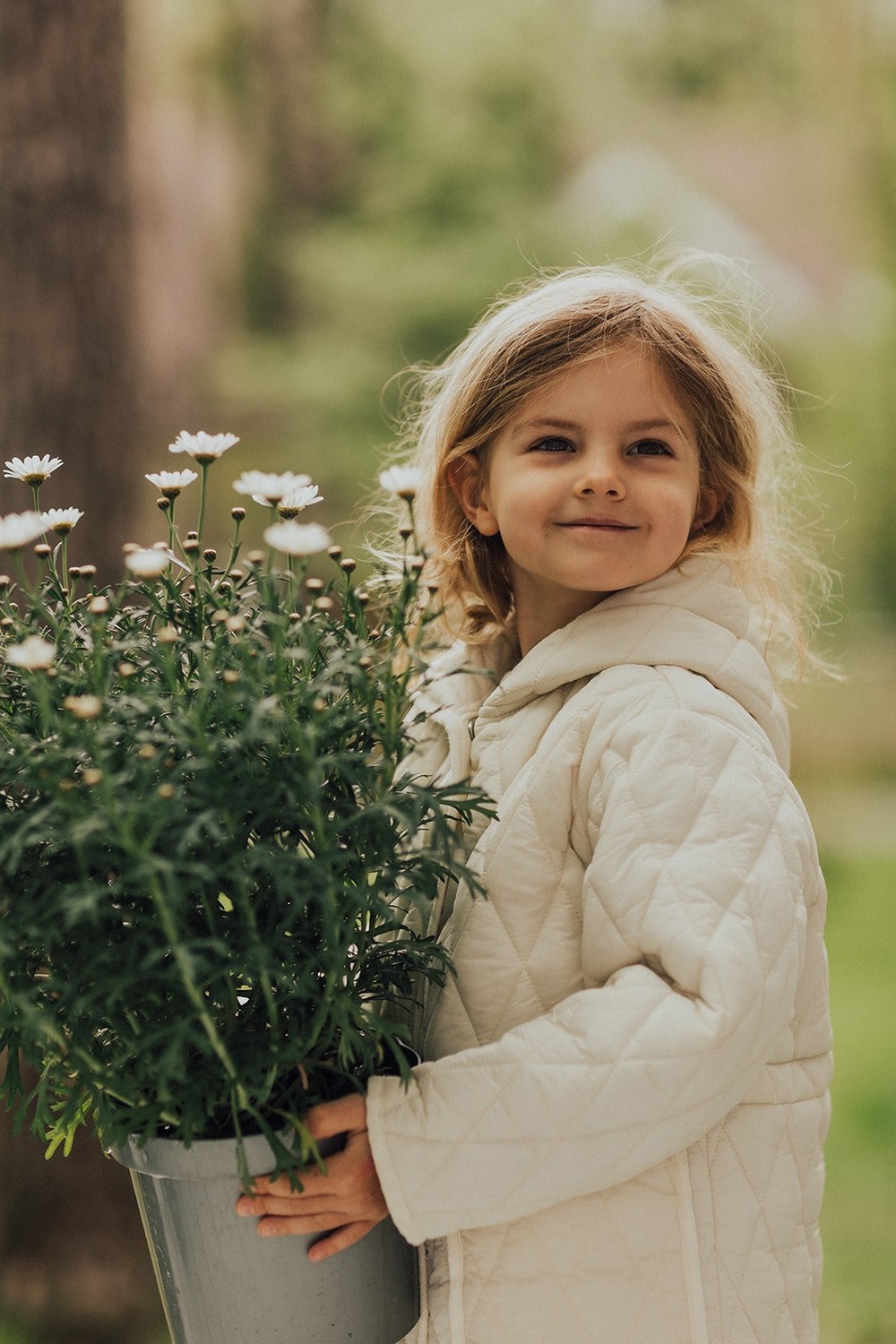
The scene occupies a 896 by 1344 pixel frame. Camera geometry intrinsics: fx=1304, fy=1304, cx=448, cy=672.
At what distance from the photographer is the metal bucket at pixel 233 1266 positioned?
3.33 ft

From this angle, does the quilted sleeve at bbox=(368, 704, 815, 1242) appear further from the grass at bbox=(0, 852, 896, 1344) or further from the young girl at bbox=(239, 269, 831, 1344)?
the grass at bbox=(0, 852, 896, 1344)

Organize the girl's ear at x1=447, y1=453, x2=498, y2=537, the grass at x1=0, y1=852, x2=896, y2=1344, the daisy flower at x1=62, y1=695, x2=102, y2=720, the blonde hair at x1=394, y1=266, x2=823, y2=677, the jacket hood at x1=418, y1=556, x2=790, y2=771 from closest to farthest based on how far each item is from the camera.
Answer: the daisy flower at x1=62, y1=695, x2=102, y2=720
the jacket hood at x1=418, y1=556, x2=790, y2=771
the blonde hair at x1=394, y1=266, x2=823, y2=677
the girl's ear at x1=447, y1=453, x2=498, y2=537
the grass at x1=0, y1=852, x2=896, y2=1344

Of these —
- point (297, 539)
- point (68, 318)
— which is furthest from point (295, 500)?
point (68, 318)

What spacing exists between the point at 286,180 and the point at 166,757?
20.6 feet

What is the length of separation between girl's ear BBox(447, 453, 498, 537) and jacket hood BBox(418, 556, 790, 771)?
18 centimetres

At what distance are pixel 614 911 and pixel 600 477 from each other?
0.42 m

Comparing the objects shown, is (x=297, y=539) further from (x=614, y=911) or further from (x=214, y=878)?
(x=614, y=911)

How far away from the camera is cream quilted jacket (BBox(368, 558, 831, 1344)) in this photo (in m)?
1.01

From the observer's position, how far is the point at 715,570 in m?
1.30

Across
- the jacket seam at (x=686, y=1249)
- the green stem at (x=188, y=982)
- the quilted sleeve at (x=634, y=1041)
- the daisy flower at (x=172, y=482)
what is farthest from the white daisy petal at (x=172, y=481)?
the jacket seam at (x=686, y=1249)

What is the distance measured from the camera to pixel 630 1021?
1.00 meters

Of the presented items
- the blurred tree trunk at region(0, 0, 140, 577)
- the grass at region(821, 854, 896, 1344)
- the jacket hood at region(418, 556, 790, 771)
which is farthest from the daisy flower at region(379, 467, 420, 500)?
the grass at region(821, 854, 896, 1344)

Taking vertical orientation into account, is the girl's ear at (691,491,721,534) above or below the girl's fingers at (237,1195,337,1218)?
above

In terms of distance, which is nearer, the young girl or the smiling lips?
the young girl
